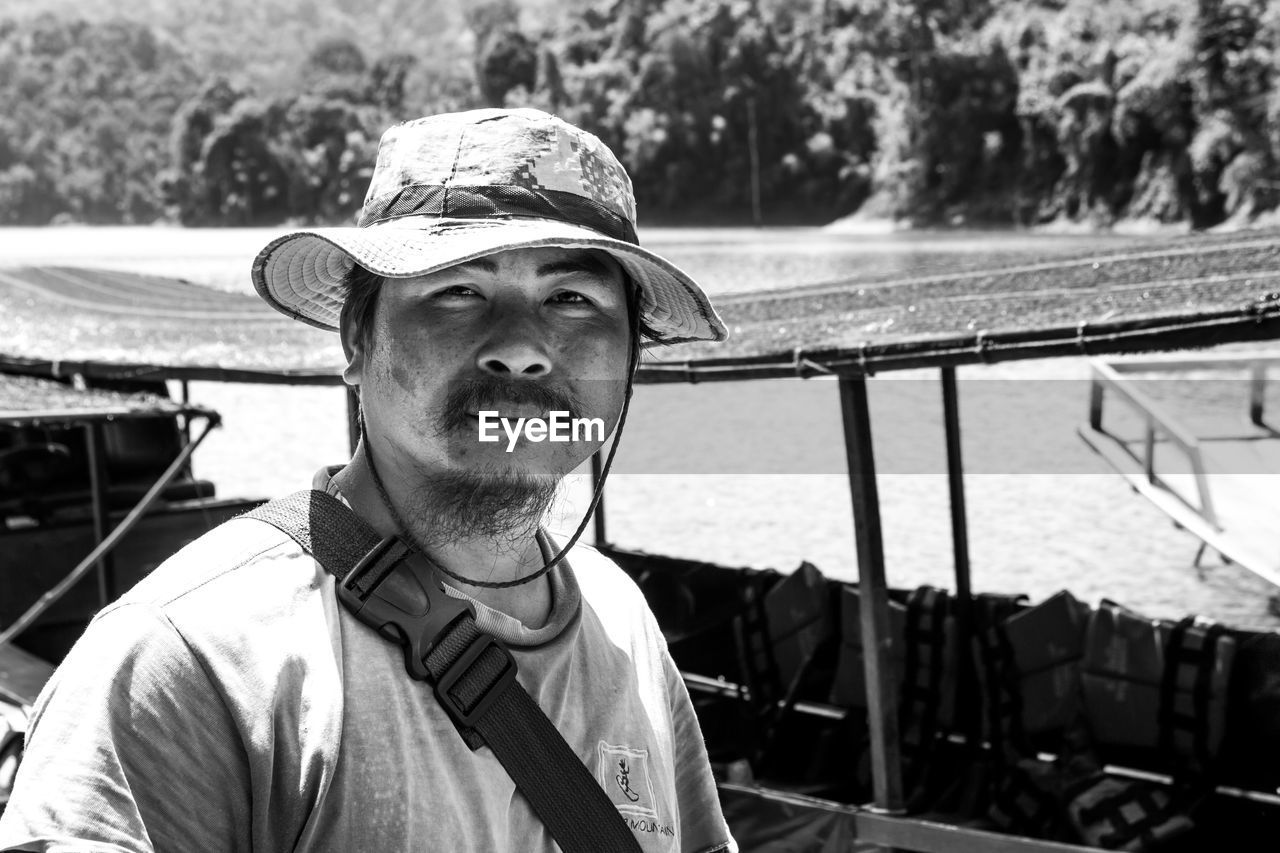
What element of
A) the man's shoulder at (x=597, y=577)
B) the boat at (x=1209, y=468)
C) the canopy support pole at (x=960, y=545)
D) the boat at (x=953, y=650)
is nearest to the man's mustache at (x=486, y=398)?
the man's shoulder at (x=597, y=577)

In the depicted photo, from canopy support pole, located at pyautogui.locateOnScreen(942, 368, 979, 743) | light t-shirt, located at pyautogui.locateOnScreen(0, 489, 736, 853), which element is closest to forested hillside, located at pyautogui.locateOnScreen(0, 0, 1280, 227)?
canopy support pole, located at pyautogui.locateOnScreen(942, 368, 979, 743)

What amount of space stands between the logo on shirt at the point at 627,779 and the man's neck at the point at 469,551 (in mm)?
136

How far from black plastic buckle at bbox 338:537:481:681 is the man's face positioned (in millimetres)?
89

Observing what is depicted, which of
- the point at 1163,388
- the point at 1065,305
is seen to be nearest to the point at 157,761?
the point at 1065,305

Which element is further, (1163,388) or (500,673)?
(1163,388)

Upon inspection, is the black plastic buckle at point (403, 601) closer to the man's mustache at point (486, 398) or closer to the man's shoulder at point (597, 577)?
the man's mustache at point (486, 398)

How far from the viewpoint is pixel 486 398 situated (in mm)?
1124

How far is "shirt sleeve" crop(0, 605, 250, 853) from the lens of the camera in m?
0.91

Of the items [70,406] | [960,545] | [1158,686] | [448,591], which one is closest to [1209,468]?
[960,545]

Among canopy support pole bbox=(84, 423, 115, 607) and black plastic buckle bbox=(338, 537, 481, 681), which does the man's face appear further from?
canopy support pole bbox=(84, 423, 115, 607)

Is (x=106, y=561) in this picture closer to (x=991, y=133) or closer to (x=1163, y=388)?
(x=1163, y=388)

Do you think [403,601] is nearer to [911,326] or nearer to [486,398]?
[486,398]

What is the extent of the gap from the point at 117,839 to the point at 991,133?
42954 millimetres

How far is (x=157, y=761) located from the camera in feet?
3.09
